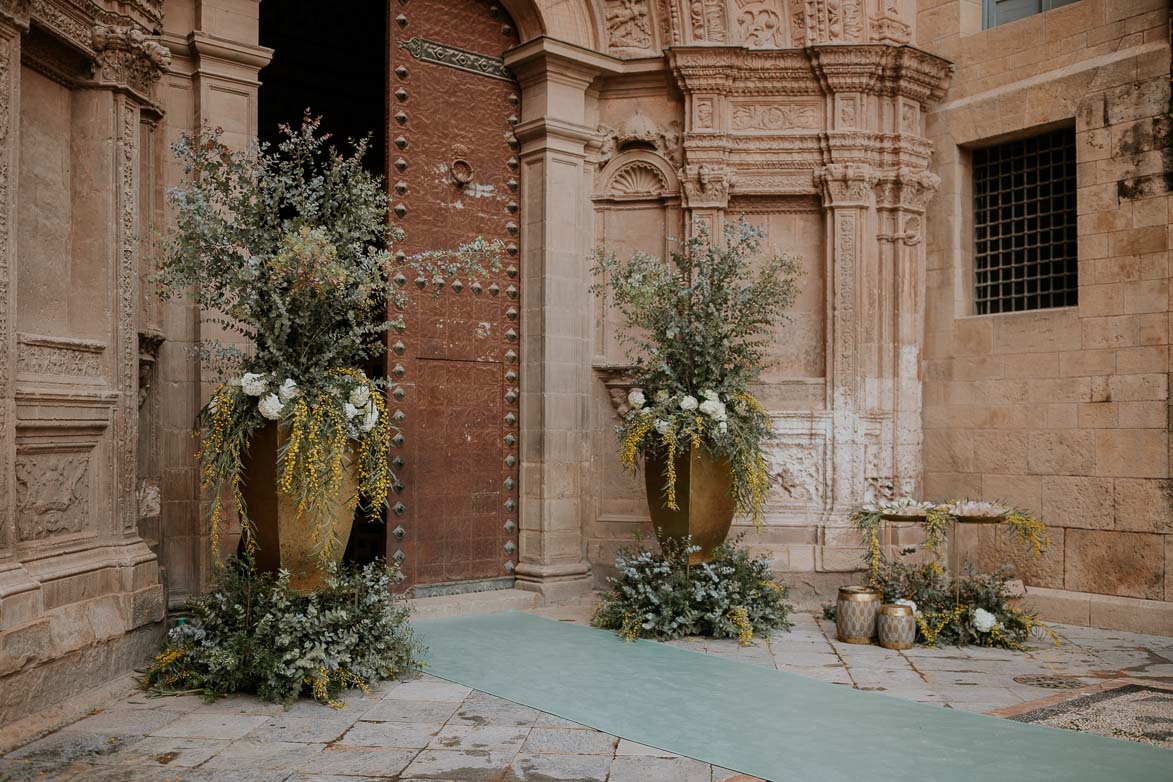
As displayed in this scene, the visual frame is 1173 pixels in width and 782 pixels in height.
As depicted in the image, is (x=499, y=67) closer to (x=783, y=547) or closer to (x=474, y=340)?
(x=474, y=340)

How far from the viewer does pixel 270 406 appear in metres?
5.86

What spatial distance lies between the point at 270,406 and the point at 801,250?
5.66 metres

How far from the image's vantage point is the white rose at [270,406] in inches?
231

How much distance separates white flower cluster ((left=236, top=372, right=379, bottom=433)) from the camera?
5875mm

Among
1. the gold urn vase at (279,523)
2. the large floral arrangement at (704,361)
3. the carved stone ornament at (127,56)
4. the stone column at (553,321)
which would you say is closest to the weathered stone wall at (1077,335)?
the large floral arrangement at (704,361)

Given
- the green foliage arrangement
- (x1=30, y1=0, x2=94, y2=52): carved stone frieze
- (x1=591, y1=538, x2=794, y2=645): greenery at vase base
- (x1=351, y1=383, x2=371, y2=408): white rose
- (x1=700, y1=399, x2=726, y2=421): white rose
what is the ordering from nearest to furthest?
(x1=30, y1=0, x2=94, y2=52): carved stone frieze → (x1=351, y1=383, x2=371, y2=408): white rose → the green foliage arrangement → (x1=591, y1=538, x2=794, y2=645): greenery at vase base → (x1=700, y1=399, x2=726, y2=421): white rose

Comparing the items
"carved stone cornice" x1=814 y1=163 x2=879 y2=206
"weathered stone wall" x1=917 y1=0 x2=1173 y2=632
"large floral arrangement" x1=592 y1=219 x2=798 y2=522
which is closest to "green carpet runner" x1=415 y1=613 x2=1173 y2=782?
"large floral arrangement" x1=592 y1=219 x2=798 y2=522

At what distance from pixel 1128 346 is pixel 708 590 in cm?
412

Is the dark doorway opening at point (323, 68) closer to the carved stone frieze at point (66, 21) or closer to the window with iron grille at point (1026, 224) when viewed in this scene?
the carved stone frieze at point (66, 21)

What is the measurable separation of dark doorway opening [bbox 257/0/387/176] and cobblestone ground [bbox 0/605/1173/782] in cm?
764

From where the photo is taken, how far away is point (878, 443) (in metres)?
9.42

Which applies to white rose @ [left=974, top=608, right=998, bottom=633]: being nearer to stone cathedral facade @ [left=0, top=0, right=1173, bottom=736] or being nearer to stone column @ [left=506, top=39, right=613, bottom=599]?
stone cathedral facade @ [left=0, top=0, right=1173, bottom=736]

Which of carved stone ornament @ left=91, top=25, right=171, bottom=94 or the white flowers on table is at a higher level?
carved stone ornament @ left=91, top=25, right=171, bottom=94

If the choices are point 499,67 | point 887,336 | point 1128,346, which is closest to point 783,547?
point 887,336
